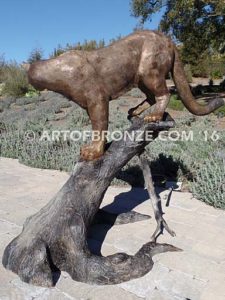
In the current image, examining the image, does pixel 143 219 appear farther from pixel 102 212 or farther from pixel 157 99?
pixel 157 99

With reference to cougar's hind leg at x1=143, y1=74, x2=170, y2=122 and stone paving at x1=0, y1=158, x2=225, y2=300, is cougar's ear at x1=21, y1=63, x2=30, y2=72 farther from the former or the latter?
stone paving at x1=0, y1=158, x2=225, y2=300

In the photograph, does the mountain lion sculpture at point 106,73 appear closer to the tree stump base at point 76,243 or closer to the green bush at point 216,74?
the tree stump base at point 76,243

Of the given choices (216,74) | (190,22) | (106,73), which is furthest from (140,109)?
(216,74)

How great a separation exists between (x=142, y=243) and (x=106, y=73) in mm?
1676

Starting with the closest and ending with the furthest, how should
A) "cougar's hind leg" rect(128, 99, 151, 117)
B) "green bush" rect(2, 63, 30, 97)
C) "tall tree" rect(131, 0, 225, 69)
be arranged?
"cougar's hind leg" rect(128, 99, 151, 117), "tall tree" rect(131, 0, 225, 69), "green bush" rect(2, 63, 30, 97)

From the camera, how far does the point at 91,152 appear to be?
3.50 m

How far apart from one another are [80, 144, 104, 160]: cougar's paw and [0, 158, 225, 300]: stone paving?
34.8 inches

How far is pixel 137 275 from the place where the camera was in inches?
121

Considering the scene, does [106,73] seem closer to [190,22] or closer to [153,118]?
[153,118]

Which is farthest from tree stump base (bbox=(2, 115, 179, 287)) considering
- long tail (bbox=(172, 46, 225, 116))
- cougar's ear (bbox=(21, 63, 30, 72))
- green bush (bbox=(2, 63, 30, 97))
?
green bush (bbox=(2, 63, 30, 97))

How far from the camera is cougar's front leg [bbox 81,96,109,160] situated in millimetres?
3316

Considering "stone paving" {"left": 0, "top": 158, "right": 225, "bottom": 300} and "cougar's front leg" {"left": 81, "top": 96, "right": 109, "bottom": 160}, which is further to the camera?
"cougar's front leg" {"left": 81, "top": 96, "right": 109, "bottom": 160}

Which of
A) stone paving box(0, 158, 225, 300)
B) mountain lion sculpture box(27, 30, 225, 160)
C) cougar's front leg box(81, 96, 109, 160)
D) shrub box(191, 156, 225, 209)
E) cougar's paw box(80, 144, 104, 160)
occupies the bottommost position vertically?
stone paving box(0, 158, 225, 300)

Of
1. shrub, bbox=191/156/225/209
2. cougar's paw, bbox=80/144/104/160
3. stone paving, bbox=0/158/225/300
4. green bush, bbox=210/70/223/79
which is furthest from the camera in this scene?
green bush, bbox=210/70/223/79
